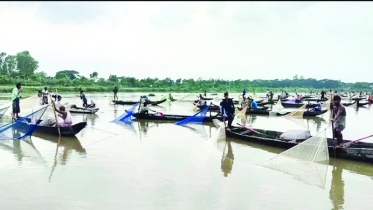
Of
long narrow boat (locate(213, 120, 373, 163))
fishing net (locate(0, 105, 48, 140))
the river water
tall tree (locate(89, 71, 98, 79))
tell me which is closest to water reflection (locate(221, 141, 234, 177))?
the river water

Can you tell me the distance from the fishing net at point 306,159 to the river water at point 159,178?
0.21m

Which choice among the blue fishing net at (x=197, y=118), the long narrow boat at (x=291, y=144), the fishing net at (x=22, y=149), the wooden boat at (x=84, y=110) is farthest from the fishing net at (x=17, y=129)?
the wooden boat at (x=84, y=110)

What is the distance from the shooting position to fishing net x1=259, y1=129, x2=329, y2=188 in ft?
23.5

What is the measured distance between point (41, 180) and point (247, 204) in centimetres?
345

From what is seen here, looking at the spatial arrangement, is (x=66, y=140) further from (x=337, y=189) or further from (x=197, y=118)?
(x=337, y=189)

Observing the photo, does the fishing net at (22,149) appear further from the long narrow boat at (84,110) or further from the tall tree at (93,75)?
the tall tree at (93,75)

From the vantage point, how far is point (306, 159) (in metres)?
7.46

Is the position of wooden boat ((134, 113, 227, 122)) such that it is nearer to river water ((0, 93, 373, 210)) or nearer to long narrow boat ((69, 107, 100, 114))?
long narrow boat ((69, 107, 100, 114))

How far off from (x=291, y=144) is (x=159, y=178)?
3885 millimetres

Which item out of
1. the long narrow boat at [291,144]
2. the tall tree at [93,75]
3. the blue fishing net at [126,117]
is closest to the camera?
the long narrow boat at [291,144]

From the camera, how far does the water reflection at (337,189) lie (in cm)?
577

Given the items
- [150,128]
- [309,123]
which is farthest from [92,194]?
[309,123]

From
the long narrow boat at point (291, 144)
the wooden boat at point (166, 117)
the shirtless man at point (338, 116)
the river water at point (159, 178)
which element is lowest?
the river water at point (159, 178)

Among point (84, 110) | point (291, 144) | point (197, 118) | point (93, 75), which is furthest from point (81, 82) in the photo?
point (291, 144)
